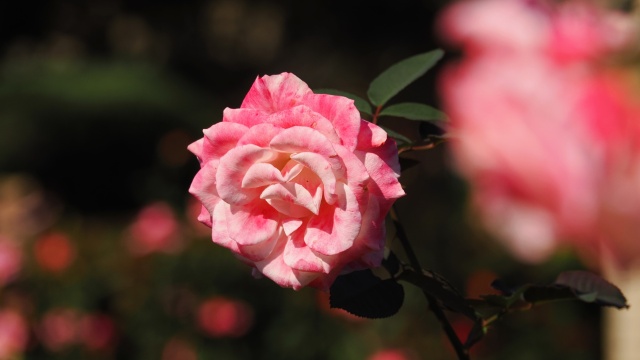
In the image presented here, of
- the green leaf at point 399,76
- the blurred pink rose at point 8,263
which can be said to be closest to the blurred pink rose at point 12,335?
the blurred pink rose at point 8,263

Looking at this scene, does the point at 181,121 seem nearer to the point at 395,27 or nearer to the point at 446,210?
the point at 395,27

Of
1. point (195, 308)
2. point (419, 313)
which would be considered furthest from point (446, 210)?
point (195, 308)

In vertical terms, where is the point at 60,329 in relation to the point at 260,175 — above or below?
below

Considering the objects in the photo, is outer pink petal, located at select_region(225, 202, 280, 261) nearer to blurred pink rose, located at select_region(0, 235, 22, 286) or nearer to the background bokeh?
the background bokeh

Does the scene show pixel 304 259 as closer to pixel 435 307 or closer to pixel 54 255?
pixel 435 307

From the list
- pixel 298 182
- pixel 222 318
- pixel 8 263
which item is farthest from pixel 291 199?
pixel 222 318

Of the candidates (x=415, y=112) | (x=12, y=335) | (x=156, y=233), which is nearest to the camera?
(x=415, y=112)

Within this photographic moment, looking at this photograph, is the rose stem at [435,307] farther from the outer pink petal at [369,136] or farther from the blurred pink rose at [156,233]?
the blurred pink rose at [156,233]
